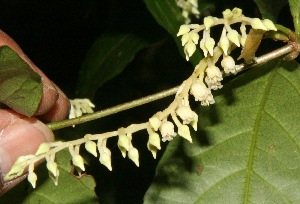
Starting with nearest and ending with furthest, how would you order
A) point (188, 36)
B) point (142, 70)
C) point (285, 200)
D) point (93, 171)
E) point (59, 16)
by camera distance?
point (188, 36) → point (285, 200) → point (93, 171) → point (142, 70) → point (59, 16)

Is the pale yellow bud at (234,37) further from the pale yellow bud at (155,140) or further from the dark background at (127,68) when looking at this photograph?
the dark background at (127,68)

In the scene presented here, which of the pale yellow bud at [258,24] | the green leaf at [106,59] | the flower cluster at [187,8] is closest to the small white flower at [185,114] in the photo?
the pale yellow bud at [258,24]

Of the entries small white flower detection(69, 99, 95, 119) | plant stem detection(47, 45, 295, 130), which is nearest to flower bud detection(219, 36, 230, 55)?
plant stem detection(47, 45, 295, 130)

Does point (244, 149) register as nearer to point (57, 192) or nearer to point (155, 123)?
point (155, 123)

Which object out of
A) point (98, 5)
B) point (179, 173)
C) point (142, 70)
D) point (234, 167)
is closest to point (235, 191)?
point (234, 167)

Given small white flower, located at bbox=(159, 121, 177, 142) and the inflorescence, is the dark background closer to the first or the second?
the inflorescence

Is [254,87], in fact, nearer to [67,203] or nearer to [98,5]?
[67,203]

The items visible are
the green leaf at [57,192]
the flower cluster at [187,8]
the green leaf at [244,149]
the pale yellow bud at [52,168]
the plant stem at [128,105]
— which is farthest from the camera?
the flower cluster at [187,8]
